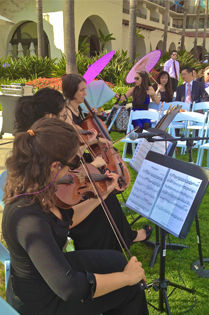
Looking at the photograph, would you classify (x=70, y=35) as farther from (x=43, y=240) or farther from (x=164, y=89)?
(x=43, y=240)

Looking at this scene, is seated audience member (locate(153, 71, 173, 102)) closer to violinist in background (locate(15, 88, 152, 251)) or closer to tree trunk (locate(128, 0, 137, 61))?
violinist in background (locate(15, 88, 152, 251))

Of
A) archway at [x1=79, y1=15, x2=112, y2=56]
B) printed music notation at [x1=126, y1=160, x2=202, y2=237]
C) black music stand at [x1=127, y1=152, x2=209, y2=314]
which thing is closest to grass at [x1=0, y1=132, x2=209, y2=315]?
black music stand at [x1=127, y1=152, x2=209, y2=314]

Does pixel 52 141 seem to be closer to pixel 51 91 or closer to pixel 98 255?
pixel 98 255

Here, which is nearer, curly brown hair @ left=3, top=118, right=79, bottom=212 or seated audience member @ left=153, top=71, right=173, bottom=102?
curly brown hair @ left=3, top=118, right=79, bottom=212

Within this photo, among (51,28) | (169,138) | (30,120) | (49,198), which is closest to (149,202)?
(169,138)

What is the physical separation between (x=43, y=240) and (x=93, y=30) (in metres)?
21.9

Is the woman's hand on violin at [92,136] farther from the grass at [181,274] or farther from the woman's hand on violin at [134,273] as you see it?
the woman's hand on violin at [134,273]

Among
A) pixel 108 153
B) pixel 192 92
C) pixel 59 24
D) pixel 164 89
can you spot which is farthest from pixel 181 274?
pixel 59 24

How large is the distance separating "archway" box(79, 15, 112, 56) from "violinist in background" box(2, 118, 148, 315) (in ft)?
55.0

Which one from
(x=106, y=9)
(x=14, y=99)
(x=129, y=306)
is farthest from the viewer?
(x=106, y=9)

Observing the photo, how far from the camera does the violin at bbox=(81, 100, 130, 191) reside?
2946 millimetres

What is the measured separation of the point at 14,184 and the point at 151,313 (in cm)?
143

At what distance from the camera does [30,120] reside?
2.43m

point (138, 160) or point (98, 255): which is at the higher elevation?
point (138, 160)
